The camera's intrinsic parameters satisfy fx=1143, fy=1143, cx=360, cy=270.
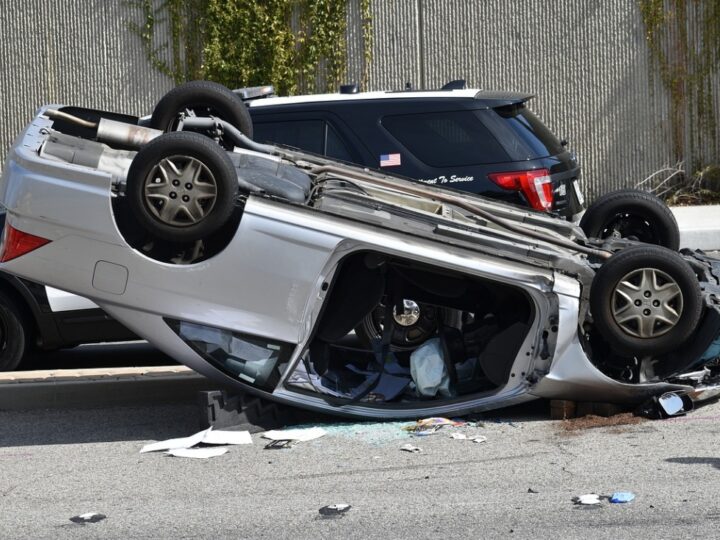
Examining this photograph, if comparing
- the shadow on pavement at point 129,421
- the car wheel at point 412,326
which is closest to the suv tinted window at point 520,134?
the car wheel at point 412,326

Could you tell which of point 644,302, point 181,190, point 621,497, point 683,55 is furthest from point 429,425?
point 683,55

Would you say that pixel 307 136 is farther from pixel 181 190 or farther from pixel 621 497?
pixel 621 497

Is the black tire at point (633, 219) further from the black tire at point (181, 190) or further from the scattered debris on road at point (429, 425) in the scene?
the black tire at point (181, 190)

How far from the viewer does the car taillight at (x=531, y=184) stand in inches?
347

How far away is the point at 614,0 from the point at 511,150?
8976mm

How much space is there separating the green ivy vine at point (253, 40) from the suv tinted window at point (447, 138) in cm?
855

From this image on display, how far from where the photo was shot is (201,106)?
7.63 meters

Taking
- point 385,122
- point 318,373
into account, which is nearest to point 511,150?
point 385,122

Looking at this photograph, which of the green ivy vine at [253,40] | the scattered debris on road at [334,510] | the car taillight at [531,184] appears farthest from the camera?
the green ivy vine at [253,40]

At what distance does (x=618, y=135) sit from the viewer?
17.1 meters

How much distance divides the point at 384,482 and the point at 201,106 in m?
3.17

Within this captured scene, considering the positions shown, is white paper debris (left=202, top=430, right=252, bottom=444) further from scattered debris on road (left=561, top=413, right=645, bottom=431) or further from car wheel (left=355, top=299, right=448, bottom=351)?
scattered debris on road (left=561, top=413, right=645, bottom=431)

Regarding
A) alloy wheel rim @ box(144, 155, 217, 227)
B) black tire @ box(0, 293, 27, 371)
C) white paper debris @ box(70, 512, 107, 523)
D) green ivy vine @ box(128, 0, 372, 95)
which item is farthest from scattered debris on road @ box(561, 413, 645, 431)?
green ivy vine @ box(128, 0, 372, 95)

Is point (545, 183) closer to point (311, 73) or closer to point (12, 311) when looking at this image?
point (12, 311)
